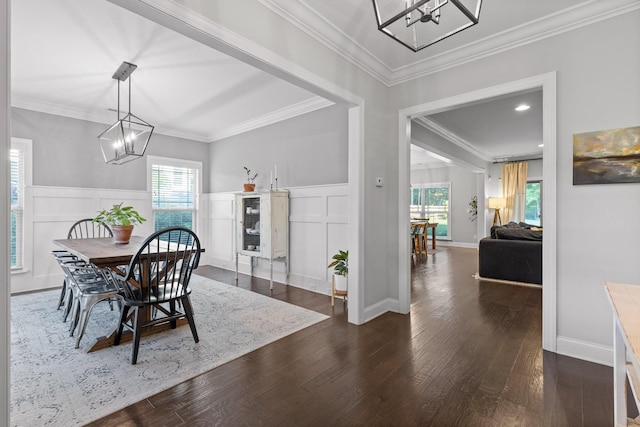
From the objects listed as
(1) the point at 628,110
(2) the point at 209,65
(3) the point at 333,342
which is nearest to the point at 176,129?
(2) the point at 209,65

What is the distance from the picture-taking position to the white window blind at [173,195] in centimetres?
548

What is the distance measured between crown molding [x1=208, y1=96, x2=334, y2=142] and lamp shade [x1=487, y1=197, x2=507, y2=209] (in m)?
6.43

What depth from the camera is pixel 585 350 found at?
2.28 m

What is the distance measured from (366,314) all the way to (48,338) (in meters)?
2.88

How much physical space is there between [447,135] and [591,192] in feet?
11.7

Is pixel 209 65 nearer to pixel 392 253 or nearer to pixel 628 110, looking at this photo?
pixel 392 253

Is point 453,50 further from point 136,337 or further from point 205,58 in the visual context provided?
point 136,337

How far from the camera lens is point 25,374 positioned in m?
2.07

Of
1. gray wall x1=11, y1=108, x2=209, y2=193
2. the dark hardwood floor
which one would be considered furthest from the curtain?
Answer: gray wall x1=11, y1=108, x2=209, y2=193

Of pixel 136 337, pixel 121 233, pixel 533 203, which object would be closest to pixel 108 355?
pixel 136 337

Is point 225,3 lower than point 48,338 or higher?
higher

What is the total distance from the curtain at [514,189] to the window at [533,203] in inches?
8.1

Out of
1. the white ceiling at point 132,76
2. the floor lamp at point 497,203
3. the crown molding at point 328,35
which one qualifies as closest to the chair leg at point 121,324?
the white ceiling at point 132,76

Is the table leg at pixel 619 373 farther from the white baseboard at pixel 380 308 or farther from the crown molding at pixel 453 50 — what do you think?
the crown molding at pixel 453 50
